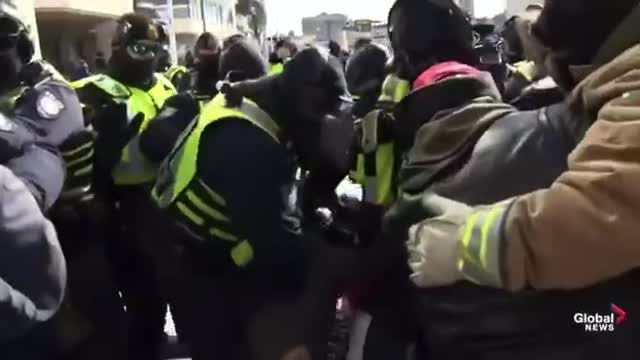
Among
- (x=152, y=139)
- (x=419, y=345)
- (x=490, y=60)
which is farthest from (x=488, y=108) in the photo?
(x=490, y=60)

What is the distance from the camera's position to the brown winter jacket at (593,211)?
130cm

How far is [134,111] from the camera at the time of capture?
13.7 ft

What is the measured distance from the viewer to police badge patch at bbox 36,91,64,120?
3.28 metres

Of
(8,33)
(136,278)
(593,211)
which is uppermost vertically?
(593,211)

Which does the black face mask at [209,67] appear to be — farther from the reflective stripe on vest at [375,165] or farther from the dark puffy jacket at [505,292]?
the dark puffy jacket at [505,292]

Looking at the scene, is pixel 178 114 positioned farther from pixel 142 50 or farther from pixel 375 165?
pixel 375 165

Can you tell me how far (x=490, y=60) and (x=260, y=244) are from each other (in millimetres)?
2479

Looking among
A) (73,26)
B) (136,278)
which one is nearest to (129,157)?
(136,278)

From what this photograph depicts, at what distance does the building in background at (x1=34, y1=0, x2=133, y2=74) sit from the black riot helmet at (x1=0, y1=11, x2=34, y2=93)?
16.1 metres

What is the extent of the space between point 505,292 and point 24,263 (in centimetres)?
121

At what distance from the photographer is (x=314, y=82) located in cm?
267

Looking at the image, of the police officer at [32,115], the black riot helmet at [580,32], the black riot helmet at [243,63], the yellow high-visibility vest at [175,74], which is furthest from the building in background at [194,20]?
the black riot helmet at [580,32]

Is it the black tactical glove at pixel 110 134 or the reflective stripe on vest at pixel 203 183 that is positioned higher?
the reflective stripe on vest at pixel 203 183

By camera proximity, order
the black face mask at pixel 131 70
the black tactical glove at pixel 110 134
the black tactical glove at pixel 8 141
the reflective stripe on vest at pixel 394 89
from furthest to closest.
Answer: the black face mask at pixel 131 70 → the black tactical glove at pixel 110 134 → the reflective stripe on vest at pixel 394 89 → the black tactical glove at pixel 8 141
